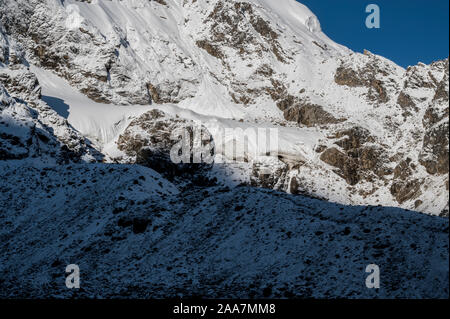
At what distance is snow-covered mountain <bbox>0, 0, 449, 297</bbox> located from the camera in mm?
84125

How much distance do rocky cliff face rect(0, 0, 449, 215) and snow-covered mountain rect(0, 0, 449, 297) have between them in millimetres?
301

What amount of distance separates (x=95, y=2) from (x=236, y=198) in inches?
4674

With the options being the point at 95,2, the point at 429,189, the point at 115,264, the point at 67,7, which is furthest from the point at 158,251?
the point at 95,2

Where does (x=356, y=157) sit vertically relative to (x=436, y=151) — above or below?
above

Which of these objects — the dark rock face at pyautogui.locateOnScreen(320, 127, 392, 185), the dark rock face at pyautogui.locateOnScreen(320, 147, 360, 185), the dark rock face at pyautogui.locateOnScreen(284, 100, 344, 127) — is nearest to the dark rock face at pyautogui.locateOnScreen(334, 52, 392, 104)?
the dark rock face at pyautogui.locateOnScreen(284, 100, 344, 127)

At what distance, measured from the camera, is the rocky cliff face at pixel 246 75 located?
8969 centimetres

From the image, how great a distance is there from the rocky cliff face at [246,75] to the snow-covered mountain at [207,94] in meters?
0.30

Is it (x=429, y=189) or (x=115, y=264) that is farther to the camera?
(x=115, y=264)

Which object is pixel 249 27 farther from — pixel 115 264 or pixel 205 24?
pixel 115 264

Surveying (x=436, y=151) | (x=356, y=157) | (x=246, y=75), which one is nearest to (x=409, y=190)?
(x=436, y=151)

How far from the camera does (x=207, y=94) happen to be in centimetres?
12594

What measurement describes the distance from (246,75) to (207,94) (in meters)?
12.6

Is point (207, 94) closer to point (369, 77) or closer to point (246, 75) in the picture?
point (246, 75)
